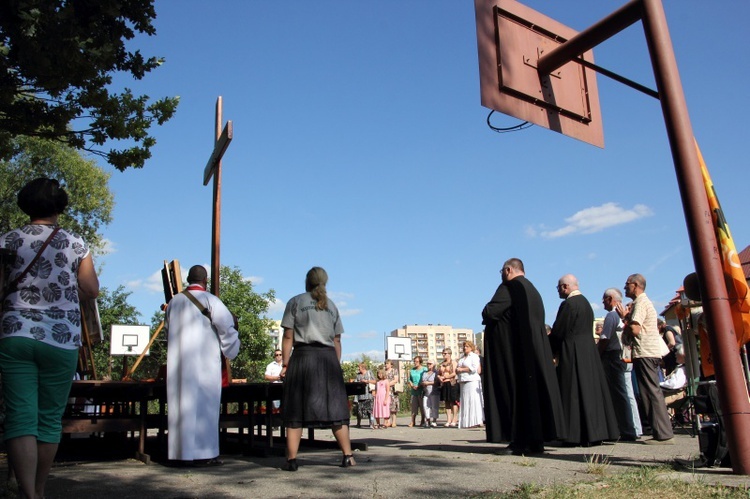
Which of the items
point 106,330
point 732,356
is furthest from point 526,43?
point 106,330

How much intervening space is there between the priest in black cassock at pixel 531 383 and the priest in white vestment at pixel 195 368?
2.99 m

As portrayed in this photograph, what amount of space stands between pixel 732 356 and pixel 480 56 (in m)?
3.59

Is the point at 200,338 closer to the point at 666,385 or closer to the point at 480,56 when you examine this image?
the point at 480,56

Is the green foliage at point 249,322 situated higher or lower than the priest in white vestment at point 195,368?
higher

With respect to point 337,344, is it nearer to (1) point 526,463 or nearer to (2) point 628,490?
(1) point 526,463

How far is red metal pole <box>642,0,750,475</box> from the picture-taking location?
5.05 m

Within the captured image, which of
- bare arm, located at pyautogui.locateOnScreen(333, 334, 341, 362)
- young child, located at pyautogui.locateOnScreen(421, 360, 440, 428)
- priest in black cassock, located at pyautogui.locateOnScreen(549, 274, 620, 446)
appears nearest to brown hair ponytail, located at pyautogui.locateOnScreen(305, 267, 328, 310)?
bare arm, located at pyautogui.locateOnScreen(333, 334, 341, 362)

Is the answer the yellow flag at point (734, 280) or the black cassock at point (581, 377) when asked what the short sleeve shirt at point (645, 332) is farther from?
the yellow flag at point (734, 280)

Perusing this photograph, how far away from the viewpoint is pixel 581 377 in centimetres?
782

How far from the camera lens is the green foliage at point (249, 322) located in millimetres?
58156

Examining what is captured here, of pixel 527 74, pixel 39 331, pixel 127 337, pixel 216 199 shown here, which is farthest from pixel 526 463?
pixel 127 337

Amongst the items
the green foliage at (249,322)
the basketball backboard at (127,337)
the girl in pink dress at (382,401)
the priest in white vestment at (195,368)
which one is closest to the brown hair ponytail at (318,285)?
the priest in white vestment at (195,368)

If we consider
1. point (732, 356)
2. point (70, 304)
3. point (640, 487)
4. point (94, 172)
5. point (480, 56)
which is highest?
point (94, 172)

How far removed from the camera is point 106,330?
55.2 m
